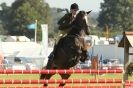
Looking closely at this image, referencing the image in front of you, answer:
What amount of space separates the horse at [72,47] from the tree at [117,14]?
11970cm

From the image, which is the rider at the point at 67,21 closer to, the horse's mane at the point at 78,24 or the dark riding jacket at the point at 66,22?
the dark riding jacket at the point at 66,22

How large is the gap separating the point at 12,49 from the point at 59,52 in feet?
188

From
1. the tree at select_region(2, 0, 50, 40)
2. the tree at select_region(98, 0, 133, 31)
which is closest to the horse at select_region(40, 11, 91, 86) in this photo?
the tree at select_region(2, 0, 50, 40)

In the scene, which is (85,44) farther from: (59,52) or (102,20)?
(102,20)

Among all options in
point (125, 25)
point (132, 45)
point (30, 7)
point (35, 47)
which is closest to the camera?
point (132, 45)

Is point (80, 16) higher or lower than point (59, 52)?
higher

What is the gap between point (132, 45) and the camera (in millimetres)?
19031

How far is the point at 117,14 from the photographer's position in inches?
5719

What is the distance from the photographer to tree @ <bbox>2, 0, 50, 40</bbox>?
4528 inches

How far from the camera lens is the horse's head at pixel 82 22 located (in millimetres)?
14969

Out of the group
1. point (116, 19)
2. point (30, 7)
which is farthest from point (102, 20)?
point (30, 7)

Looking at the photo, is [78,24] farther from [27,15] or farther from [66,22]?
[27,15]

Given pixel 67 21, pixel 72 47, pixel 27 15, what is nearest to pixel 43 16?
pixel 27 15

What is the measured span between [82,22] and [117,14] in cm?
13091
